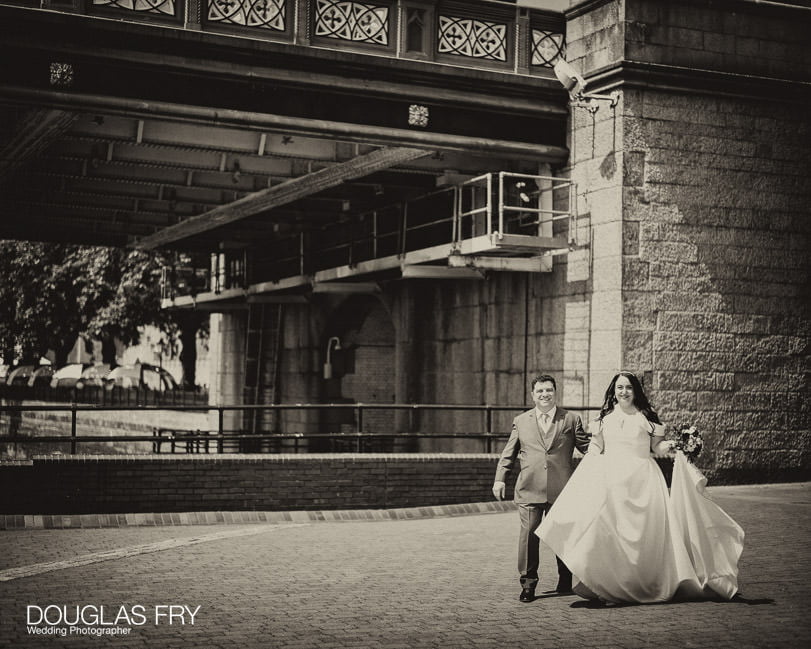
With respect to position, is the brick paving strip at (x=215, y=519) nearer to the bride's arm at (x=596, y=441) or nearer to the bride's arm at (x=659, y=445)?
the bride's arm at (x=596, y=441)

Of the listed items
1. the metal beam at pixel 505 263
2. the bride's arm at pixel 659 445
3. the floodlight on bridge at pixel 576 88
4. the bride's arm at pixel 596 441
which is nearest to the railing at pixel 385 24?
the floodlight on bridge at pixel 576 88

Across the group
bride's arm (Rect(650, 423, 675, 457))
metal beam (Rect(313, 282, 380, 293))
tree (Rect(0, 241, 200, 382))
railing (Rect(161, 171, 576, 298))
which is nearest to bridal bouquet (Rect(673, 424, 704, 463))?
bride's arm (Rect(650, 423, 675, 457))

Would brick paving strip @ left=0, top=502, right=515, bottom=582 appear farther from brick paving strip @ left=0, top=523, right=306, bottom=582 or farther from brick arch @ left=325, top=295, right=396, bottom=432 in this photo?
brick arch @ left=325, top=295, right=396, bottom=432

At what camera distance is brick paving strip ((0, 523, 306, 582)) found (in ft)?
31.5

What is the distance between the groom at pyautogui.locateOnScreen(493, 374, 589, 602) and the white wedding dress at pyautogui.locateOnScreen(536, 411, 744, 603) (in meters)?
0.23

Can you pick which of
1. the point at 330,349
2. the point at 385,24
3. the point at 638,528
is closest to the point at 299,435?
the point at 385,24

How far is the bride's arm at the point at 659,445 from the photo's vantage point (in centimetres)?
877

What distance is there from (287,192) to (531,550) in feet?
44.0

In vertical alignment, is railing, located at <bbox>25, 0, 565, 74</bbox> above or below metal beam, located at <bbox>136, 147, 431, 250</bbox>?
above

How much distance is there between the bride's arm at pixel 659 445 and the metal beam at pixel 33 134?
9432mm

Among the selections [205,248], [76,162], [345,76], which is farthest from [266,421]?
[345,76]

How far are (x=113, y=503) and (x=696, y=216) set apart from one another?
8629 millimetres

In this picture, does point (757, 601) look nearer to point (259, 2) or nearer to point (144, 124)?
point (259, 2)

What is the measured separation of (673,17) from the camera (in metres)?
16.2
